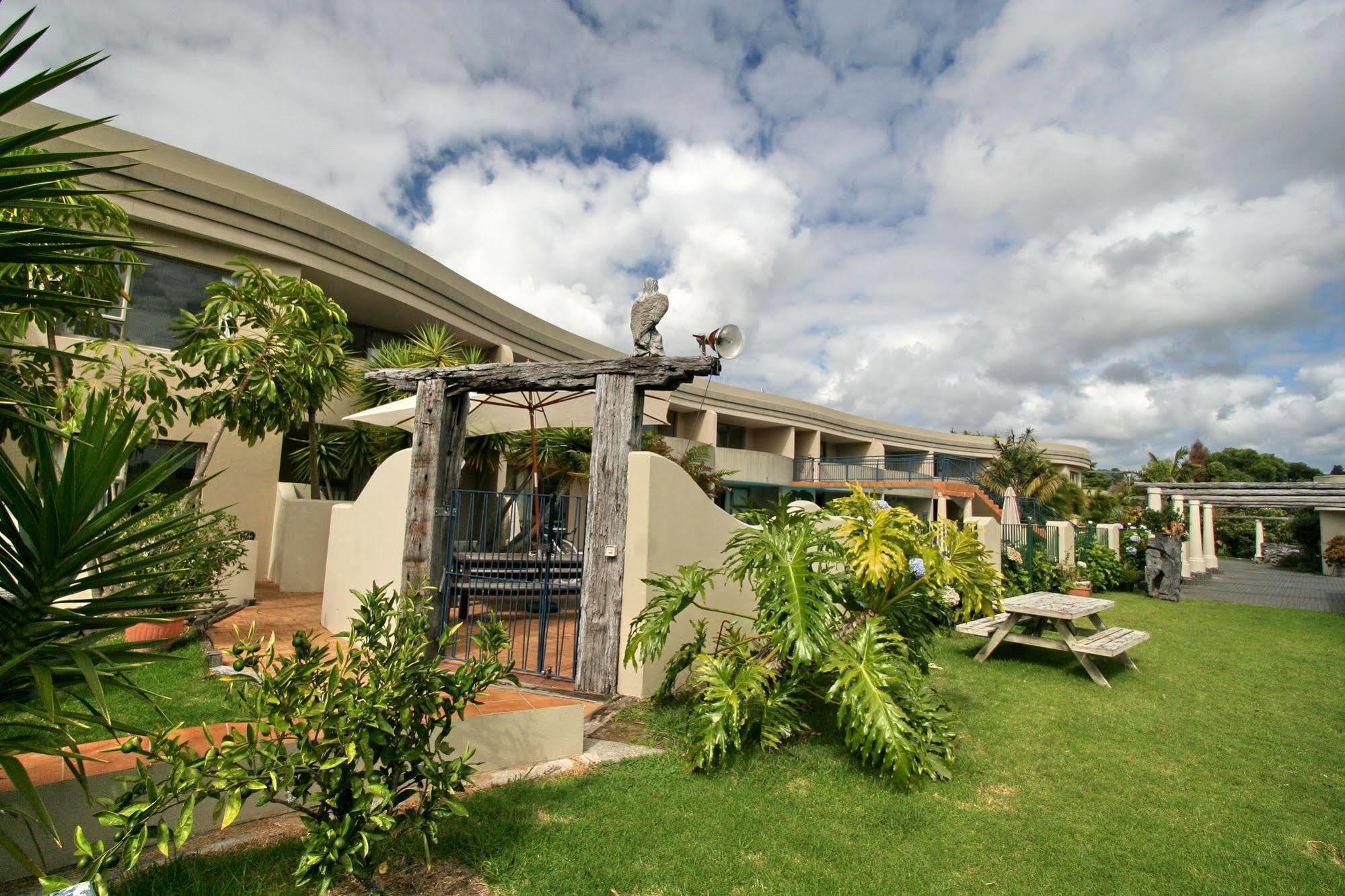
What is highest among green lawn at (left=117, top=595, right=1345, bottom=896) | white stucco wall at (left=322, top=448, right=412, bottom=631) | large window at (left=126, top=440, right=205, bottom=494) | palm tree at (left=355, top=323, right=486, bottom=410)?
palm tree at (left=355, top=323, right=486, bottom=410)

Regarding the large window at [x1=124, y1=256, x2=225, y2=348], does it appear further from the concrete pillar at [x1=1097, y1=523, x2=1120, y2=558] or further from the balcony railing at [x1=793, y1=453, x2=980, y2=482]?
the concrete pillar at [x1=1097, y1=523, x2=1120, y2=558]

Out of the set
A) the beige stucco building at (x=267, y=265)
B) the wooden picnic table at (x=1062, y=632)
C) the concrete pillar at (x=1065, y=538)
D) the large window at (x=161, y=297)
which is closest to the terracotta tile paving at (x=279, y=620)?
the beige stucco building at (x=267, y=265)

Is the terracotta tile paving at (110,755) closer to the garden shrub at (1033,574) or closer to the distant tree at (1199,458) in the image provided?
the garden shrub at (1033,574)

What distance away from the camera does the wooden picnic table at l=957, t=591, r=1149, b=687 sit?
257 inches

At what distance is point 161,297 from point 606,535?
28.8 feet

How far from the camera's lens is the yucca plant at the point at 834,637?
397cm

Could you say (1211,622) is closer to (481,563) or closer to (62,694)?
(481,563)

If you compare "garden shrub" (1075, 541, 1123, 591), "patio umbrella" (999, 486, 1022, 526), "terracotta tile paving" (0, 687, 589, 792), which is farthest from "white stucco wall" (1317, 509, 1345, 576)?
"terracotta tile paving" (0, 687, 589, 792)

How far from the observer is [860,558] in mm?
Answer: 4691

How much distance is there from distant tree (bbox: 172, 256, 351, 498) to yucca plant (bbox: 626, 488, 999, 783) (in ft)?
14.6

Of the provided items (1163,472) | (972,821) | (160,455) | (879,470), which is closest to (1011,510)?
(879,470)

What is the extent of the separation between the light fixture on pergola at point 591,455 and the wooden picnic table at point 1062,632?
12.6 feet

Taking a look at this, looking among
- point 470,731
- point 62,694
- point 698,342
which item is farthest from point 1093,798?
point 62,694

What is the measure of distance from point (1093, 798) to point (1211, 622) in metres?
9.05
